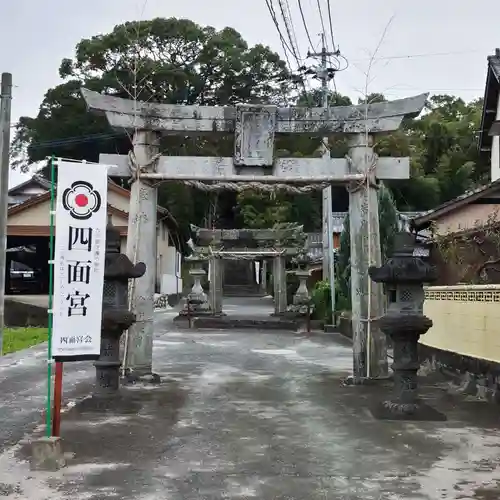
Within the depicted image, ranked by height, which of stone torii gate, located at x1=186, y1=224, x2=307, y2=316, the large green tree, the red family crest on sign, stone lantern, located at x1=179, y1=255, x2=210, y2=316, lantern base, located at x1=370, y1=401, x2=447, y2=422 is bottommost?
lantern base, located at x1=370, y1=401, x2=447, y2=422

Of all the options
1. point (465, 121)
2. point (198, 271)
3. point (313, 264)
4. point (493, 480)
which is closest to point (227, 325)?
point (198, 271)

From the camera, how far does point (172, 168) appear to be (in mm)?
11484

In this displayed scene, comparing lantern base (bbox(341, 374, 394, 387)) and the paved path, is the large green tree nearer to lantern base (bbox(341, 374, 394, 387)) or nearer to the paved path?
the paved path

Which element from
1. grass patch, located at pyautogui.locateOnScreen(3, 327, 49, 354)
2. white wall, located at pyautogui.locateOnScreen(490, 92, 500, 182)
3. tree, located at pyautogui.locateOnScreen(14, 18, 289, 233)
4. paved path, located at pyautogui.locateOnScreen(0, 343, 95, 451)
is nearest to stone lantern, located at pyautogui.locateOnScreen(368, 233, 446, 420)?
paved path, located at pyautogui.locateOnScreen(0, 343, 95, 451)

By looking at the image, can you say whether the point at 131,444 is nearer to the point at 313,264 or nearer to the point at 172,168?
the point at 172,168

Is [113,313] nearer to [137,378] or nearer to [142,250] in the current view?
[137,378]

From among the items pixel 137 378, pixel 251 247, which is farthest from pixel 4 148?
pixel 251 247

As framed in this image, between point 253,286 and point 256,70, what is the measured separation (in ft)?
62.6

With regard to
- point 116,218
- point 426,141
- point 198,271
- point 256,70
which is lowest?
→ point 198,271

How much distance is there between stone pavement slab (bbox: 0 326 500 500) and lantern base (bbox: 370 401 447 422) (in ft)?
0.69

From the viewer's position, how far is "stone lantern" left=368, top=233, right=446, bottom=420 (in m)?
8.52

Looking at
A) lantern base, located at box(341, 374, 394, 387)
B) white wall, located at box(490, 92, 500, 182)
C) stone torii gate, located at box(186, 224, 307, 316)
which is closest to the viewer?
lantern base, located at box(341, 374, 394, 387)

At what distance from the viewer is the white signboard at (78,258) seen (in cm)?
654

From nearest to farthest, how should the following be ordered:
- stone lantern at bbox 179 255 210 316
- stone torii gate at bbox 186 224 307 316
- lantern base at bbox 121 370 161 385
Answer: lantern base at bbox 121 370 161 385 < stone lantern at bbox 179 255 210 316 < stone torii gate at bbox 186 224 307 316
